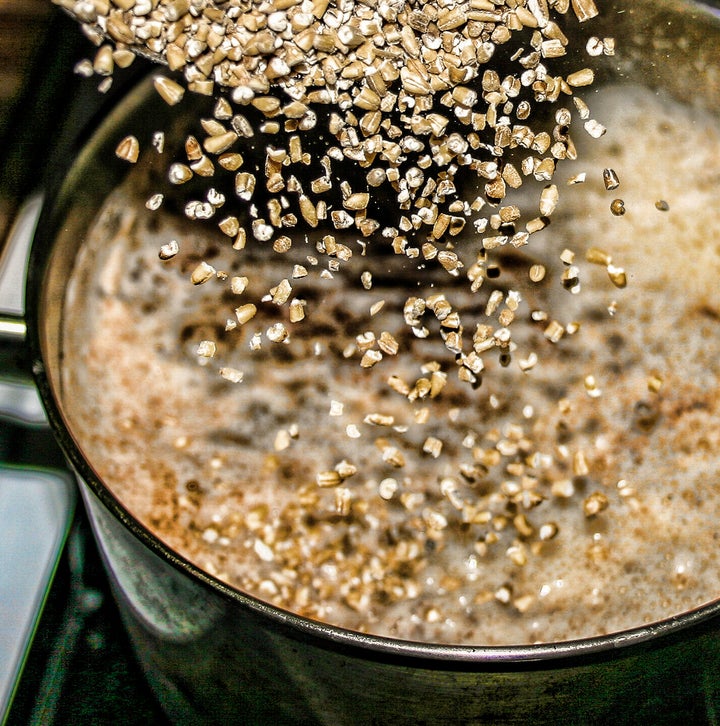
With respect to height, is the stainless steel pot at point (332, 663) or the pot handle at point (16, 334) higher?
the stainless steel pot at point (332, 663)

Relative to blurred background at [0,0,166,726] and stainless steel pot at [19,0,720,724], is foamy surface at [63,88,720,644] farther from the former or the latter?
stainless steel pot at [19,0,720,724]

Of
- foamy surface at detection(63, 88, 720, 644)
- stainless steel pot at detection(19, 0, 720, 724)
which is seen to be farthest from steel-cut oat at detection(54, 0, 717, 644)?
stainless steel pot at detection(19, 0, 720, 724)

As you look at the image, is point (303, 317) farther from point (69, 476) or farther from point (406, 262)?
point (69, 476)

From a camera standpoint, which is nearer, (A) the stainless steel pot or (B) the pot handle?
(A) the stainless steel pot

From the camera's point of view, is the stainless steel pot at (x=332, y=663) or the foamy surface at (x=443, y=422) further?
the foamy surface at (x=443, y=422)

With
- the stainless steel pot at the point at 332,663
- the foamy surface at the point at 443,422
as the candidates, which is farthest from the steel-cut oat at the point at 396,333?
the stainless steel pot at the point at 332,663

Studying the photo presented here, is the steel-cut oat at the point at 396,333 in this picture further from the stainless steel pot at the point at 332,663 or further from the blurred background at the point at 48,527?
the stainless steel pot at the point at 332,663
